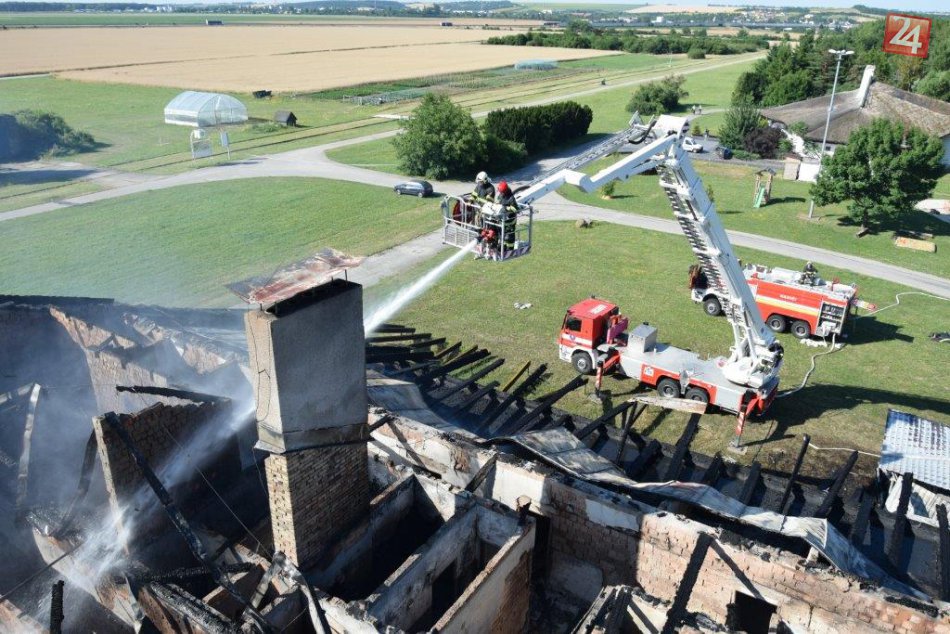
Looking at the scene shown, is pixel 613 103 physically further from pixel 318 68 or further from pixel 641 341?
pixel 641 341

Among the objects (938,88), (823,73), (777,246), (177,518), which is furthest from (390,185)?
(823,73)

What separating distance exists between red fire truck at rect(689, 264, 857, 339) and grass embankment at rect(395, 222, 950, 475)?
0.65 meters

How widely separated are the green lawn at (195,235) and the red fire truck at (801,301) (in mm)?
15880

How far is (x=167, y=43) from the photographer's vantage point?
135125 mm

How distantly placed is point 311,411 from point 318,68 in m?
101

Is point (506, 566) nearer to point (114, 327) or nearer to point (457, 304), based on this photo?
point (114, 327)

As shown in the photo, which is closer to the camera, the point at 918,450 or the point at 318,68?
the point at 918,450

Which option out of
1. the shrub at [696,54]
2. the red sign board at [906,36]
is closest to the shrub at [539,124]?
the red sign board at [906,36]

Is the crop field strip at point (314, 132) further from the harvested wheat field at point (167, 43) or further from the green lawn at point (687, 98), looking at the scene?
the harvested wheat field at point (167, 43)

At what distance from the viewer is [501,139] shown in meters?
47.7

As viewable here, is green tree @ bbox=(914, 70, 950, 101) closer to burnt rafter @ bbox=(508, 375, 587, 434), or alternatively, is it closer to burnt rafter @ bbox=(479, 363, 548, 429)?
burnt rafter @ bbox=(479, 363, 548, 429)

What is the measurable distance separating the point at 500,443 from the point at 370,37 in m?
166

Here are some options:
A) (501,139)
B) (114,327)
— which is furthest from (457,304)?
(501,139)

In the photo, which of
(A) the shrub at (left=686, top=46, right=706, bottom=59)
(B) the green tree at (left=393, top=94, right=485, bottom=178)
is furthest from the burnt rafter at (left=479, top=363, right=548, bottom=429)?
(A) the shrub at (left=686, top=46, right=706, bottom=59)
